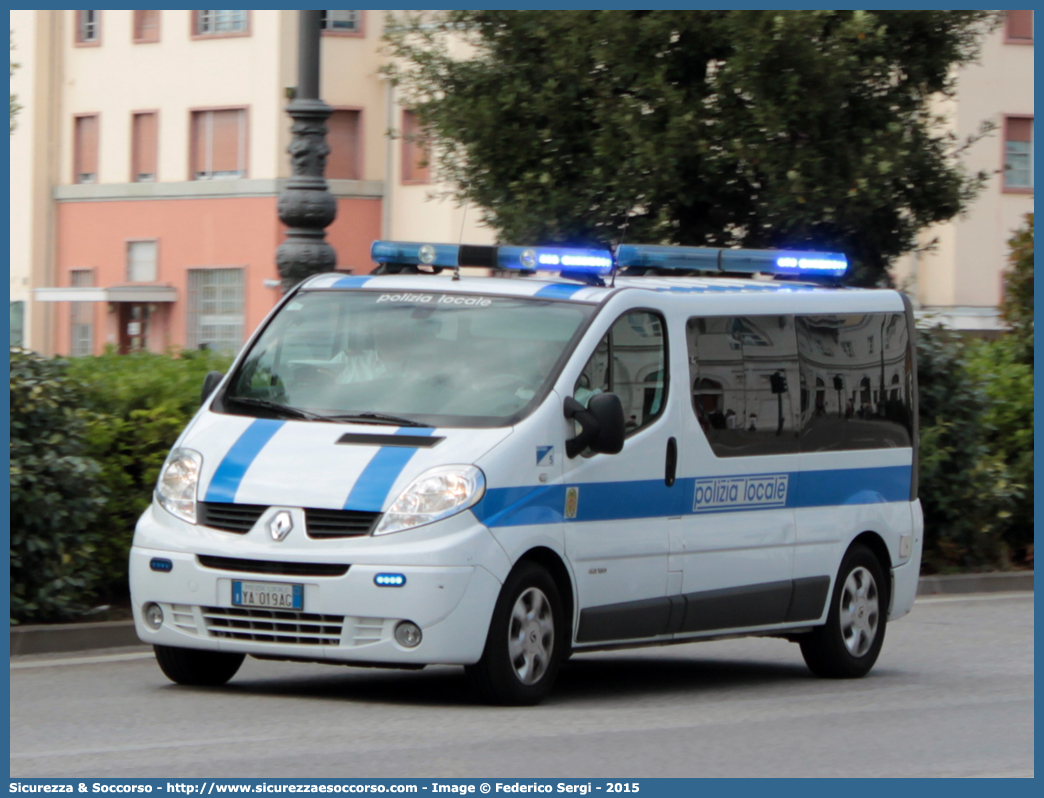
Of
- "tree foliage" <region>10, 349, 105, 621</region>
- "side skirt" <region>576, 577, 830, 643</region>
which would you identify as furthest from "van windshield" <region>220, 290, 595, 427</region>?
"tree foliage" <region>10, 349, 105, 621</region>

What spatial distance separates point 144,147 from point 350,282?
122 ft

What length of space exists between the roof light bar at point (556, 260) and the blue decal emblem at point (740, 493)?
3.90 feet

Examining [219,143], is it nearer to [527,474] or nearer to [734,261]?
[734,261]

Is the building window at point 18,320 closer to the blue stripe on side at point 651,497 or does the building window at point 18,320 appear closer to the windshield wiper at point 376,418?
the blue stripe on side at point 651,497

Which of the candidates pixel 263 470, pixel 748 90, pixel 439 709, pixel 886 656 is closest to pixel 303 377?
pixel 263 470

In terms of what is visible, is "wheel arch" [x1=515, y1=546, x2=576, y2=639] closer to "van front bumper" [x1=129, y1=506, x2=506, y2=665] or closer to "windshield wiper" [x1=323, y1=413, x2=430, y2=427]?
"van front bumper" [x1=129, y1=506, x2=506, y2=665]

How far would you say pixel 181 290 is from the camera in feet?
151

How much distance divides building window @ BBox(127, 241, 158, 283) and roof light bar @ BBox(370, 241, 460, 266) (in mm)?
36589

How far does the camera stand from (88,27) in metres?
46.8

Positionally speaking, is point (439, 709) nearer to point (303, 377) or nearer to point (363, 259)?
point (303, 377)

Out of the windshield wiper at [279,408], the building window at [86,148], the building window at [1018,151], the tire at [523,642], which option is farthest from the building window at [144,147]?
the tire at [523,642]

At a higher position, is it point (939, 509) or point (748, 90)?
point (748, 90)

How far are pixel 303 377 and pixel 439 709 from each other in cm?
179

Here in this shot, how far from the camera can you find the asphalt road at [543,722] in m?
7.53
